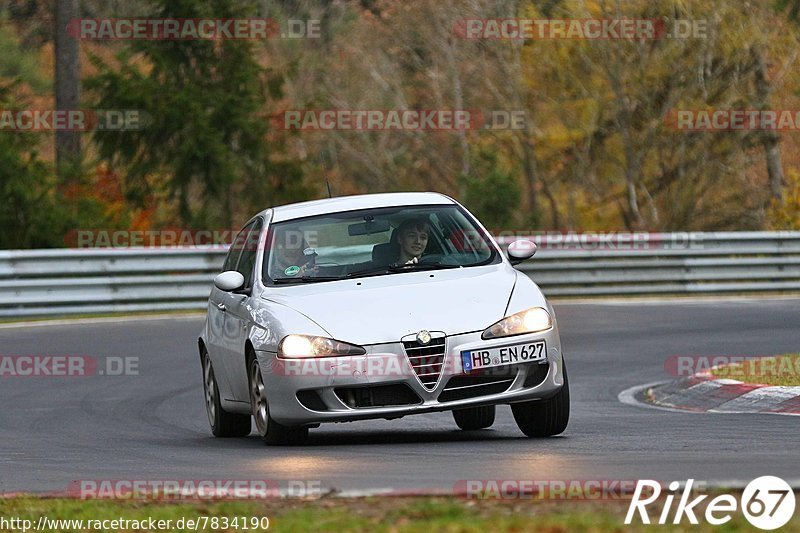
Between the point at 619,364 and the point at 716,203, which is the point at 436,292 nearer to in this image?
the point at 619,364

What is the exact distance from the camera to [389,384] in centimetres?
1010

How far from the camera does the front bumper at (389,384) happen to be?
10.1 metres

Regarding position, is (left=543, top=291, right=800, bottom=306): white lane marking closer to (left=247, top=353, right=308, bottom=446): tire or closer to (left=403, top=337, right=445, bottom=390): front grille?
(left=247, top=353, right=308, bottom=446): tire

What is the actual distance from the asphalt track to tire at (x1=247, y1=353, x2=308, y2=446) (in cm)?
13

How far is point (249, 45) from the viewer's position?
35219 millimetres

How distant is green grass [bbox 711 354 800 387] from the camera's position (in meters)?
13.4

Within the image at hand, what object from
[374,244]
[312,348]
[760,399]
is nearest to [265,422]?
[312,348]

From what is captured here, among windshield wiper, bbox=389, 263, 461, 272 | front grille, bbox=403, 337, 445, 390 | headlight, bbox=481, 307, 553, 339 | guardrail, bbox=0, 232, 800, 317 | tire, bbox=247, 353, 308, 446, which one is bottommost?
guardrail, bbox=0, 232, 800, 317

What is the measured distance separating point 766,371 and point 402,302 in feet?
16.2

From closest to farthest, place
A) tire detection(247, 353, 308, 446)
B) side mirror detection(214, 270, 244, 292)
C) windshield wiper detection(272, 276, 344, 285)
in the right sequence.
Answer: tire detection(247, 353, 308, 446), windshield wiper detection(272, 276, 344, 285), side mirror detection(214, 270, 244, 292)

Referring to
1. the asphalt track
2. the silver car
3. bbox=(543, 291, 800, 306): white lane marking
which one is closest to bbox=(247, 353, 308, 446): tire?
the silver car

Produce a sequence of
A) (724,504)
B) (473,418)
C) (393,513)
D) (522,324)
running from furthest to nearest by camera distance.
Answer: (473,418)
(522,324)
(393,513)
(724,504)

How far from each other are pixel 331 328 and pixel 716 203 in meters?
32.3

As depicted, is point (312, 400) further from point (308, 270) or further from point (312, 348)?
point (308, 270)
